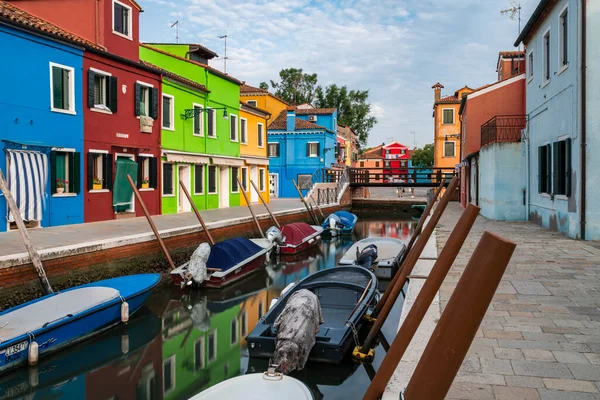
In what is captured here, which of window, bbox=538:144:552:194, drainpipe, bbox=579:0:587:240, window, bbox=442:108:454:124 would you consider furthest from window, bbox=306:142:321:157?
drainpipe, bbox=579:0:587:240

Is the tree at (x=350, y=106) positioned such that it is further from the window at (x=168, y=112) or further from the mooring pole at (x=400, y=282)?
the mooring pole at (x=400, y=282)

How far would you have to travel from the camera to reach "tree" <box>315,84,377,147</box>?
180 ft

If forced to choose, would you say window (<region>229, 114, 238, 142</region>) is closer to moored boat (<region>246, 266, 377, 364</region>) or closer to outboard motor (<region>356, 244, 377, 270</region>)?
outboard motor (<region>356, 244, 377, 270</region>)

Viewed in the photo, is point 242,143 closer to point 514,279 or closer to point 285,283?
point 285,283

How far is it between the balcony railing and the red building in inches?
462

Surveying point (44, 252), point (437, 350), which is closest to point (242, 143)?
point (44, 252)

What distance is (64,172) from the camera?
14125mm

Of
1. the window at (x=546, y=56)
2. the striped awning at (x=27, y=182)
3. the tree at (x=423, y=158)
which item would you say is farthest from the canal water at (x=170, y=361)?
the tree at (x=423, y=158)

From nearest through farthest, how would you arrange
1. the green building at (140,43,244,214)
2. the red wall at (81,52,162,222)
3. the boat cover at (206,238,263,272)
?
the boat cover at (206,238,263,272) → the red wall at (81,52,162,222) → the green building at (140,43,244,214)

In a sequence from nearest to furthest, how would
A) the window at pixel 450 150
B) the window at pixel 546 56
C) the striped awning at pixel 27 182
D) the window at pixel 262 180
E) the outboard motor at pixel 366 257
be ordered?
1. the striped awning at pixel 27 182
2. the outboard motor at pixel 366 257
3. the window at pixel 546 56
4. the window at pixel 262 180
5. the window at pixel 450 150

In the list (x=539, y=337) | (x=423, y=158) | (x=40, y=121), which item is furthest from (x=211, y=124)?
(x=423, y=158)

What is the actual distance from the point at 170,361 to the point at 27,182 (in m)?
7.55

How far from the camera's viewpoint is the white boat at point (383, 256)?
39.5ft

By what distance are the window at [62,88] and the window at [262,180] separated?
1449 cm
